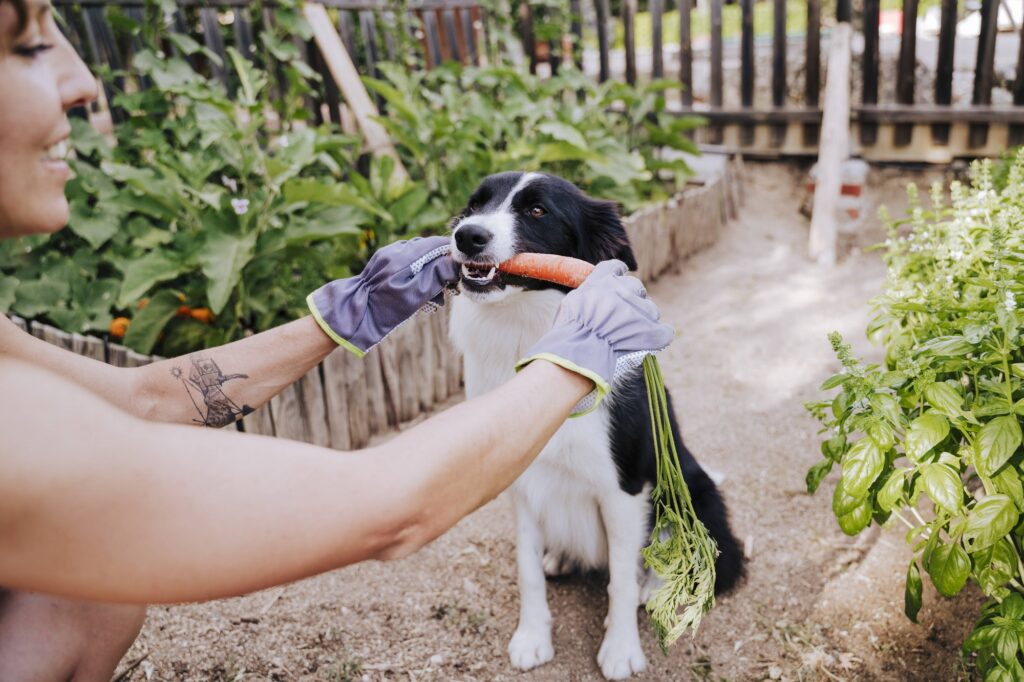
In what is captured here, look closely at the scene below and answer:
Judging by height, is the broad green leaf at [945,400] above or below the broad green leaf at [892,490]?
above

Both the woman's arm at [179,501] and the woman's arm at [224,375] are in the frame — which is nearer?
the woman's arm at [179,501]

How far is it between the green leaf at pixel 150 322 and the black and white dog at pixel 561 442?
4.80 feet

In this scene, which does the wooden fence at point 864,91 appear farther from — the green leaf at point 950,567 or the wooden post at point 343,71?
the green leaf at point 950,567

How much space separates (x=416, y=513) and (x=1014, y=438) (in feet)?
4.13

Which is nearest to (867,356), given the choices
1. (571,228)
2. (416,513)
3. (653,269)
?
(653,269)

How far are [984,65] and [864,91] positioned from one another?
0.83 metres

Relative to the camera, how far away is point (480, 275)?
214cm

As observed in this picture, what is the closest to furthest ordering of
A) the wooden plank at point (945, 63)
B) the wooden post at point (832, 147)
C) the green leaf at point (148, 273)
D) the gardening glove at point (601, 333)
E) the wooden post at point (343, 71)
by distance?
1. the gardening glove at point (601, 333)
2. the green leaf at point (148, 273)
3. the wooden post at point (343, 71)
4. the wooden post at point (832, 147)
5. the wooden plank at point (945, 63)

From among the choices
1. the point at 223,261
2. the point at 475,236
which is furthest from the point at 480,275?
the point at 223,261

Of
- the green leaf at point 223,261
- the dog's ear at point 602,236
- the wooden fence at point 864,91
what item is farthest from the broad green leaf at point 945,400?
the wooden fence at point 864,91

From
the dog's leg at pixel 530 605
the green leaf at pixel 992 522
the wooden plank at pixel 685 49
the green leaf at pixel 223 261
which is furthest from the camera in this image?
the wooden plank at pixel 685 49

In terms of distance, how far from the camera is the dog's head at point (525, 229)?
2.13 meters

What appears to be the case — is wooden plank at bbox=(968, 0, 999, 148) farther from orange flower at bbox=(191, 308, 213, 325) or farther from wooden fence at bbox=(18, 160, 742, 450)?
orange flower at bbox=(191, 308, 213, 325)

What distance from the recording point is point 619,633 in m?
2.32
